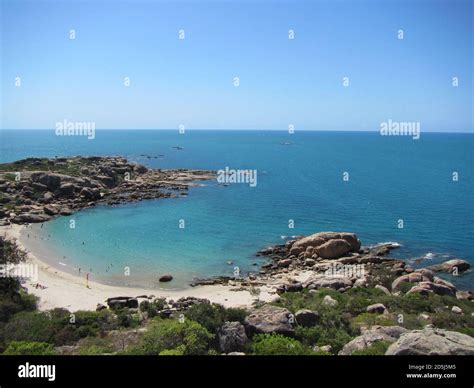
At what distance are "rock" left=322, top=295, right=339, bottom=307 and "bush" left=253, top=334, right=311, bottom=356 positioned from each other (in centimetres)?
766

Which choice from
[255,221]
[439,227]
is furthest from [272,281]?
[439,227]

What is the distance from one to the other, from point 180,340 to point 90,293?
1615 centimetres

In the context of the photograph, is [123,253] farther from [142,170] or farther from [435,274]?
[142,170]

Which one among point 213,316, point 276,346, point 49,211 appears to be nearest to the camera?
point 276,346

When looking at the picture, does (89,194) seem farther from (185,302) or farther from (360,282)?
(360,282)

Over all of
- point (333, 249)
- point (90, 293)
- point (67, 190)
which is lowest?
point (90, 293)

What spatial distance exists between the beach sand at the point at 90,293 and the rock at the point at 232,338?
10.1 meters

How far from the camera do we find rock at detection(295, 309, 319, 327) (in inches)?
696

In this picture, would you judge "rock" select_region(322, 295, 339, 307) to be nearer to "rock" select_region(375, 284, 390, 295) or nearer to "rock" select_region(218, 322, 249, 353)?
"rock" select_region(375, 284, 390, 295)

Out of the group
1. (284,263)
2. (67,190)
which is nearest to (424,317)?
(284,263)

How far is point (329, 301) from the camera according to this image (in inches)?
882

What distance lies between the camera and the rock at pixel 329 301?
21750 millimetres
